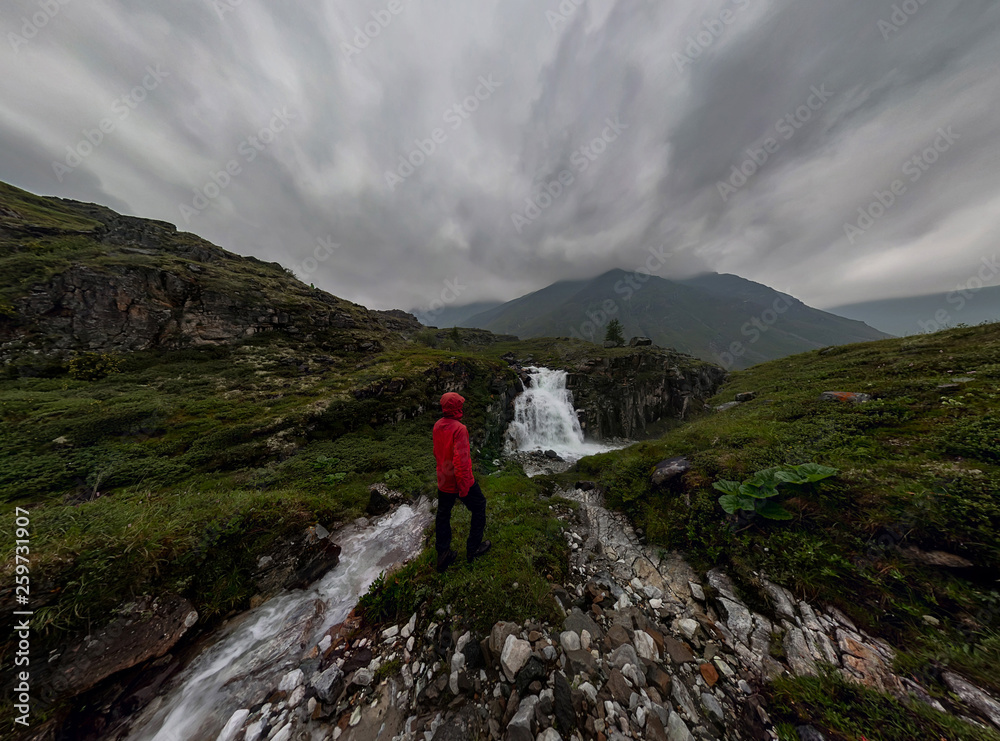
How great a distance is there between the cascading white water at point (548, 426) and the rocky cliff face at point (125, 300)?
1640 cm

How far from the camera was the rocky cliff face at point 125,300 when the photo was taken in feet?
61.7

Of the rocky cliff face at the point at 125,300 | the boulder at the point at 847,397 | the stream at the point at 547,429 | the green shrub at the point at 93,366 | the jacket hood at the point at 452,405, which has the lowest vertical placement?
the stream at the point at 547,429

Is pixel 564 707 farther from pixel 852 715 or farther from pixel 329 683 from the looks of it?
pixel 329 683

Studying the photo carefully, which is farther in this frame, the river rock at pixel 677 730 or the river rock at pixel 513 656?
the river rock at pixel 513 656

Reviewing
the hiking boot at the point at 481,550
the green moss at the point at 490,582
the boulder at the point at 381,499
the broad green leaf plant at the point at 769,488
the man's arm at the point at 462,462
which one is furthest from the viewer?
the boulder at the point at 381,499

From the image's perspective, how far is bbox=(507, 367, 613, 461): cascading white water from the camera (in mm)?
24438

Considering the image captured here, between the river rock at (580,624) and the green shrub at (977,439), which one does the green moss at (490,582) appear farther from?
the green shrub at (977,439)

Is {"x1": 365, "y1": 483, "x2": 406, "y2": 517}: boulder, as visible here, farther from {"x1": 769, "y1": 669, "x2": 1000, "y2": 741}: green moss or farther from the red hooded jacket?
{"x1": 769, "y1": 669, "x2": 1000, "y2": 741}: green moss

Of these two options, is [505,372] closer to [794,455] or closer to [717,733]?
[794,455]

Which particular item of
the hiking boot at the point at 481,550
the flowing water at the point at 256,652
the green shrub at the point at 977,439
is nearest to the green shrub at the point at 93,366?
the flowing water at the point at 256,652

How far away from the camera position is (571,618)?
470 cm

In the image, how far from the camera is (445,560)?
5898 mm

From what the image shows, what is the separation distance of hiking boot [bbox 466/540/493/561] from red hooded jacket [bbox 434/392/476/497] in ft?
4.60

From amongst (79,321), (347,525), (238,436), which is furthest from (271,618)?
(79,321)
